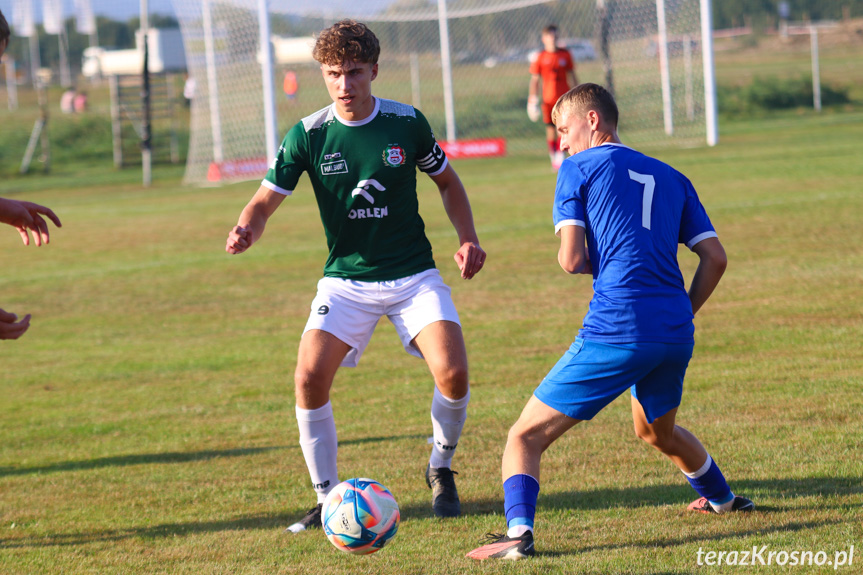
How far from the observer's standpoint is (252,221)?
4797 millimetres

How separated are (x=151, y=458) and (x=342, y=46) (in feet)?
9.21

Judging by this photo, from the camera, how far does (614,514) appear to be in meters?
4.49

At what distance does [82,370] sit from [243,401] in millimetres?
1946

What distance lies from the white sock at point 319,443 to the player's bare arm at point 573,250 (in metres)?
1.49

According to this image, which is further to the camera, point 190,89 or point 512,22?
point 190,89

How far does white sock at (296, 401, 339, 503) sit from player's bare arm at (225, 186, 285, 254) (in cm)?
82

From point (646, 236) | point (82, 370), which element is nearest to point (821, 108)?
point (82, 370)

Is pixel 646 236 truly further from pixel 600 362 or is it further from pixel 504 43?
pixel 504 43

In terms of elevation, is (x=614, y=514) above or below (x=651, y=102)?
below

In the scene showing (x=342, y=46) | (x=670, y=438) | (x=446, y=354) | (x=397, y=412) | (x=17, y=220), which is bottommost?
(x=397, y=412)

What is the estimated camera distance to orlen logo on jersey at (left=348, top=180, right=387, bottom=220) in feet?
15.8

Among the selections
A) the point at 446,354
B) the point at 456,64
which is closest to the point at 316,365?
the point at 446,354

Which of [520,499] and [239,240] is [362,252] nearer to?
[239,240]

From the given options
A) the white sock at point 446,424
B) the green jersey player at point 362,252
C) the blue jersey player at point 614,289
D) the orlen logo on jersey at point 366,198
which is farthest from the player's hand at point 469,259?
the blue jersey player at point 614,289
